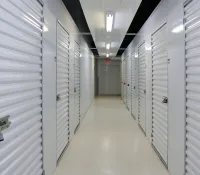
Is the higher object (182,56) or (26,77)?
(182,56)

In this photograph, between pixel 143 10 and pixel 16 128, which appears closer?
pixel 16 128

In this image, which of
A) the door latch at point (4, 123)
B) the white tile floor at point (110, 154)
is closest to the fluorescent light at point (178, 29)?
the white tile floor at point (110, 154)

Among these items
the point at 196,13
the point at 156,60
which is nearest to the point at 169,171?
the point at 156,60

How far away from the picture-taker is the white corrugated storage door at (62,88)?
3221 mm

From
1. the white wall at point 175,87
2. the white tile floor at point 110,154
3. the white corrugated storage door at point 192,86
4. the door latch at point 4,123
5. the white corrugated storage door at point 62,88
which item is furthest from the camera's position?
the white corrugated storage door at point 62,88

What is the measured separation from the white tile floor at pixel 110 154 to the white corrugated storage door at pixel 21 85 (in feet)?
3.19

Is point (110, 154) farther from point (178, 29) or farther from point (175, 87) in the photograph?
point (178, 29)

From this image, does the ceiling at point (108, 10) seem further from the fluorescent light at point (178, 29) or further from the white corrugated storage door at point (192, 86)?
the white corrugated storage door at point (192, 86)

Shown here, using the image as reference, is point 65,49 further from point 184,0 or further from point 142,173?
point 142,173

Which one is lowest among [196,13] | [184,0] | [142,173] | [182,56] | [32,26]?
[142,173]

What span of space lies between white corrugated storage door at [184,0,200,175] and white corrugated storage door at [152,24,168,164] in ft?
2.73

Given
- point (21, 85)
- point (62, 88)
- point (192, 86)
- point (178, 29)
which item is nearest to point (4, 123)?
point (21, 85)

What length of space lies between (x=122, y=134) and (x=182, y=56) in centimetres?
299

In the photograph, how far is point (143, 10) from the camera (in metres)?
4.75
